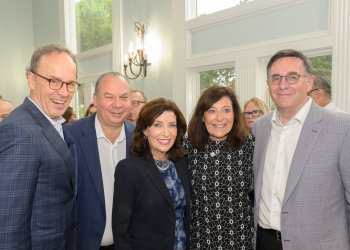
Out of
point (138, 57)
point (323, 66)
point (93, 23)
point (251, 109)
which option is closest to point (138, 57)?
point (138, 57)

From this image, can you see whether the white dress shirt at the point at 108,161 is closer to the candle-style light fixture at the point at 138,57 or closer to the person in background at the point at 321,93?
the person in background at the point at 321,93

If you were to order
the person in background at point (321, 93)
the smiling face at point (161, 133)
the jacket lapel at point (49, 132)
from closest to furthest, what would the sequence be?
the jacket lapel at point (49, 132), the smiling face at point (161, 133), the person in background at point (321, 93)

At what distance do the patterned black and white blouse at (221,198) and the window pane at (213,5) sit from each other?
139 inches

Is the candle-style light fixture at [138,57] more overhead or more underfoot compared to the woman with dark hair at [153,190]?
more overhead

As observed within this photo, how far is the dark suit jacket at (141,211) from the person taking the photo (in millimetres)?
1998

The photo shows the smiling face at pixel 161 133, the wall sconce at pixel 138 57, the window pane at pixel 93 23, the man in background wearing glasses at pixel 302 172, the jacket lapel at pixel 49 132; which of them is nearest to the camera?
the jacket lapel at pixel 49 132

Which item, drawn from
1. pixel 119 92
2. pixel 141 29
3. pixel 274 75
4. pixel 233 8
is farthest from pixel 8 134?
pixel 141 29

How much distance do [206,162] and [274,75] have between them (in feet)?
2.24

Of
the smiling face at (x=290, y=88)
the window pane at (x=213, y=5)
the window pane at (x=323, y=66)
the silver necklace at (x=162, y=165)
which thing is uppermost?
the window pane at (x=213, y=5)

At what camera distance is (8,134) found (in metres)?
1.48

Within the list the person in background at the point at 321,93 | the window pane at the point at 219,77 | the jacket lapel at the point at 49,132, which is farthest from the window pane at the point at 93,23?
the jacket lapel at the point at 49,132

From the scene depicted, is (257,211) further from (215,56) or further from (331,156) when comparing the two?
(215,56)

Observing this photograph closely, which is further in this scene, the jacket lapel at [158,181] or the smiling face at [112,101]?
the smiling face at [112,101]

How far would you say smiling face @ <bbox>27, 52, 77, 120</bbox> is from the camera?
1.75 metres
